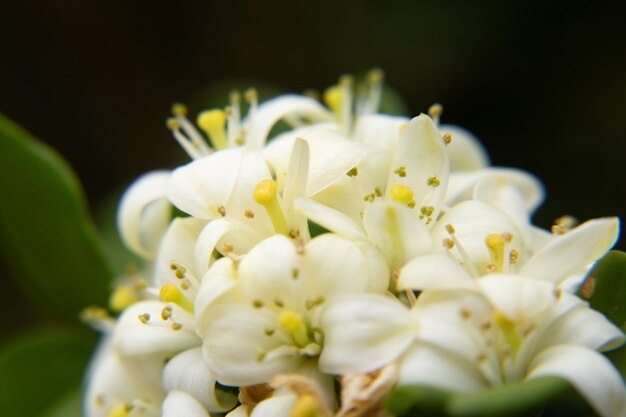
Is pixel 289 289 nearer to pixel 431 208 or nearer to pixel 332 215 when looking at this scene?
pixel 332 215

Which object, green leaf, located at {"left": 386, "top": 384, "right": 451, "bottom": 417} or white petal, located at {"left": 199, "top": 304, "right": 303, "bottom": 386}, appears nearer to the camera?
green leaf, located at {"left": 386, "top": 384, "right": 451, "bottom": 417}

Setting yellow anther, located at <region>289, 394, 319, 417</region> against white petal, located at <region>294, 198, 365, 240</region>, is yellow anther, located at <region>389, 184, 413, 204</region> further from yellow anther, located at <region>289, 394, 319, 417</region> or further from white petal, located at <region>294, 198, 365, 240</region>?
→ yellow anther, located at <region>289, 394, 319, 417</region>

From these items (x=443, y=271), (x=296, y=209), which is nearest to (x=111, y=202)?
(x=296, y=209)

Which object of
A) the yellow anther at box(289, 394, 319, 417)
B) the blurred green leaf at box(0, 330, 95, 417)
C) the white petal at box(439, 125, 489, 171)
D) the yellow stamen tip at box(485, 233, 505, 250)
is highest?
the yellow stamen tip at box(485, 233, 505, 250)

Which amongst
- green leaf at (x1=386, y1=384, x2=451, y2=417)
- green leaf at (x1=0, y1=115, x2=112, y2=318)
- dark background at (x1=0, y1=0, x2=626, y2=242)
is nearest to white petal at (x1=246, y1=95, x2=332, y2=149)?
green leaf at (x1=0, y1=115, x2=112, y2=318)

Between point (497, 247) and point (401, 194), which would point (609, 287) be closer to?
point (497, 247)
